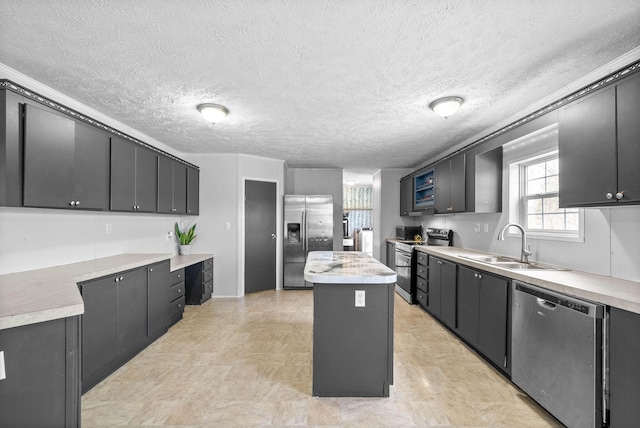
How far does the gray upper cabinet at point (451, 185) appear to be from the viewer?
3662 mm

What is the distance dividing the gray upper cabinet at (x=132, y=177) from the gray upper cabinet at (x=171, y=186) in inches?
4.8

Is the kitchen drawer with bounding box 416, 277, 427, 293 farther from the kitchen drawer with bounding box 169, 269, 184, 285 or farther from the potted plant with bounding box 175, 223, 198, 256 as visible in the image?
the potted plant with bounding box 175, 223, 198, 256

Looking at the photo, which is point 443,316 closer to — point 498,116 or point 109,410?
point 498,116

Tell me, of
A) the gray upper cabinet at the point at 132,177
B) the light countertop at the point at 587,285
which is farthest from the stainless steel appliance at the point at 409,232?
the gray upper cabinet at the point at 132,177

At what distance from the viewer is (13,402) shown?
4.28 ft

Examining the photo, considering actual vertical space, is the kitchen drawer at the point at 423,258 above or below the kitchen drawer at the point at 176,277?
above

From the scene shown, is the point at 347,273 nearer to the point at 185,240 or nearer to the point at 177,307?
the point at 177,307

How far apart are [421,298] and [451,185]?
168 centimetres

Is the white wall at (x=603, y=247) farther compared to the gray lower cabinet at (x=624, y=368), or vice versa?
the white wall at (x=603, y=247)

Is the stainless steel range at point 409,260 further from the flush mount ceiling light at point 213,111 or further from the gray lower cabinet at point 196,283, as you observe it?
the flush mount ceiling light at point 213,111

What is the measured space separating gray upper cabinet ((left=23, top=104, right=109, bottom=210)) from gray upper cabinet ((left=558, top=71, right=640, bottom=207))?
377 cm

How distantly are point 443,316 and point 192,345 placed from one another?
2862 millimetres

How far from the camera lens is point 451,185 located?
3.95 meters

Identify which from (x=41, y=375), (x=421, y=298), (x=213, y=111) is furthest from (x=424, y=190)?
(x=41, y=375)
